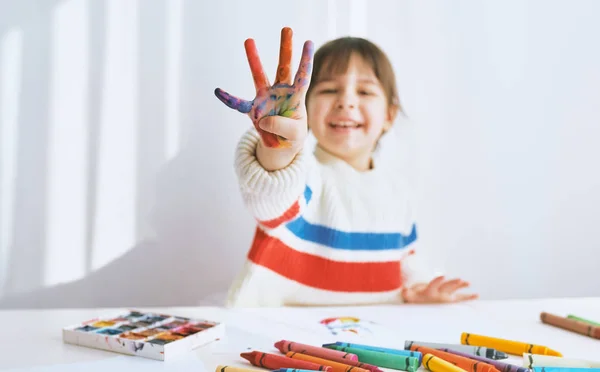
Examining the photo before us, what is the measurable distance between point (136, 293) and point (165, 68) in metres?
0.39

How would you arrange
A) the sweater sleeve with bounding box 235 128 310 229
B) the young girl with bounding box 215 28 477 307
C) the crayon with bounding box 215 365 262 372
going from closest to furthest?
the crayon with bounding box 215 365 262 372, the sweater sleeve with bounding box 235 128 310 229, the young girl with bounding box 215 28 477 307

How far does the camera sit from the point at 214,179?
1.20 meters

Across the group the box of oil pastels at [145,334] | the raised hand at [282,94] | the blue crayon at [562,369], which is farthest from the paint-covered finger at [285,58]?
the blue crayon at [562,369]

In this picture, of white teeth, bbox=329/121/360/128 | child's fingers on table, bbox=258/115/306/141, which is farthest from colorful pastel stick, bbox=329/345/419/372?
white teeth, bbox=329/121/360/128

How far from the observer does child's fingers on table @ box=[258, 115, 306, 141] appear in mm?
708

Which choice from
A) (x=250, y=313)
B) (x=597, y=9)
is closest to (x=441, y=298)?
(x=250, y=313)

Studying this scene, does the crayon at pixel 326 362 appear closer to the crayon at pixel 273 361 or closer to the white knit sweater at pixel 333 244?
the crayon at pixel 273 361

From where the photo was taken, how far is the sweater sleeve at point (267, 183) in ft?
2.74

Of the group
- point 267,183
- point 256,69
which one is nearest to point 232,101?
point 256,69

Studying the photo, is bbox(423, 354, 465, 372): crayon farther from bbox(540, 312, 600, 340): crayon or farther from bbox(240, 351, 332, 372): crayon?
bbox(540, 312, 600, 340): crayon

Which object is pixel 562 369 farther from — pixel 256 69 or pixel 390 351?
pixel 256 69

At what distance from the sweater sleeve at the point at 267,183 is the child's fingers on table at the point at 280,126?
12 centimetres

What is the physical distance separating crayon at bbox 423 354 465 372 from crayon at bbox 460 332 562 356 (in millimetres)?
99

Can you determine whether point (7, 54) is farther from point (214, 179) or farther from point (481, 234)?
point (481, 234)
